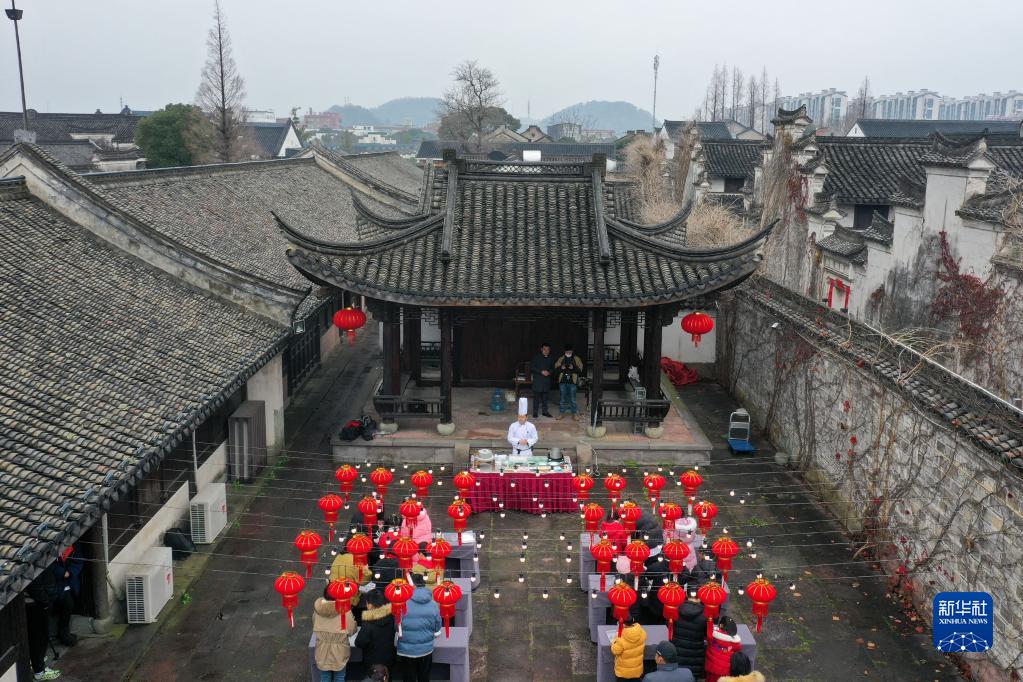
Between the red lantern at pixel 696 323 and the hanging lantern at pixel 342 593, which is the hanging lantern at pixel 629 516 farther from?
the red lantern at pixel 696 323

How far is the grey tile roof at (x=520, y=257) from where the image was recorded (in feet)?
52.2

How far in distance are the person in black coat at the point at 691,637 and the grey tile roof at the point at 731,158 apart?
36762mm

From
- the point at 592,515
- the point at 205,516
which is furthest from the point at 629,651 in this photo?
the point at 205,516

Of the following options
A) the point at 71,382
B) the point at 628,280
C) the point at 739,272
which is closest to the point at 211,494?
the point at 71,382

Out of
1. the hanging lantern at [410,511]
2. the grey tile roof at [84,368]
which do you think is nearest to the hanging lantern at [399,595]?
the hanging lantern at [410,511]

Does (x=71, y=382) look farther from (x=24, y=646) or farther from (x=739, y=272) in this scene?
(x=739, y=272)

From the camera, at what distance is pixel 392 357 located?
1759 centimetres

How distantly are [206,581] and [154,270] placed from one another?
636 cm

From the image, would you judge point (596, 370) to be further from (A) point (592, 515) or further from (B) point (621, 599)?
(B) point (621, 599)

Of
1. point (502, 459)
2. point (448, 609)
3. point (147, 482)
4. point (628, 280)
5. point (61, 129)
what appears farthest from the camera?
point (61, 129)

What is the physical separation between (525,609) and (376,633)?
297cm

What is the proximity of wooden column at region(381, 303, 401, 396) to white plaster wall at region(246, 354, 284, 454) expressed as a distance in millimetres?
2141

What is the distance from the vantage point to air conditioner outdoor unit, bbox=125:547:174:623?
11141 millimetres

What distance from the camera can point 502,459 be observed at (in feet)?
49.9
